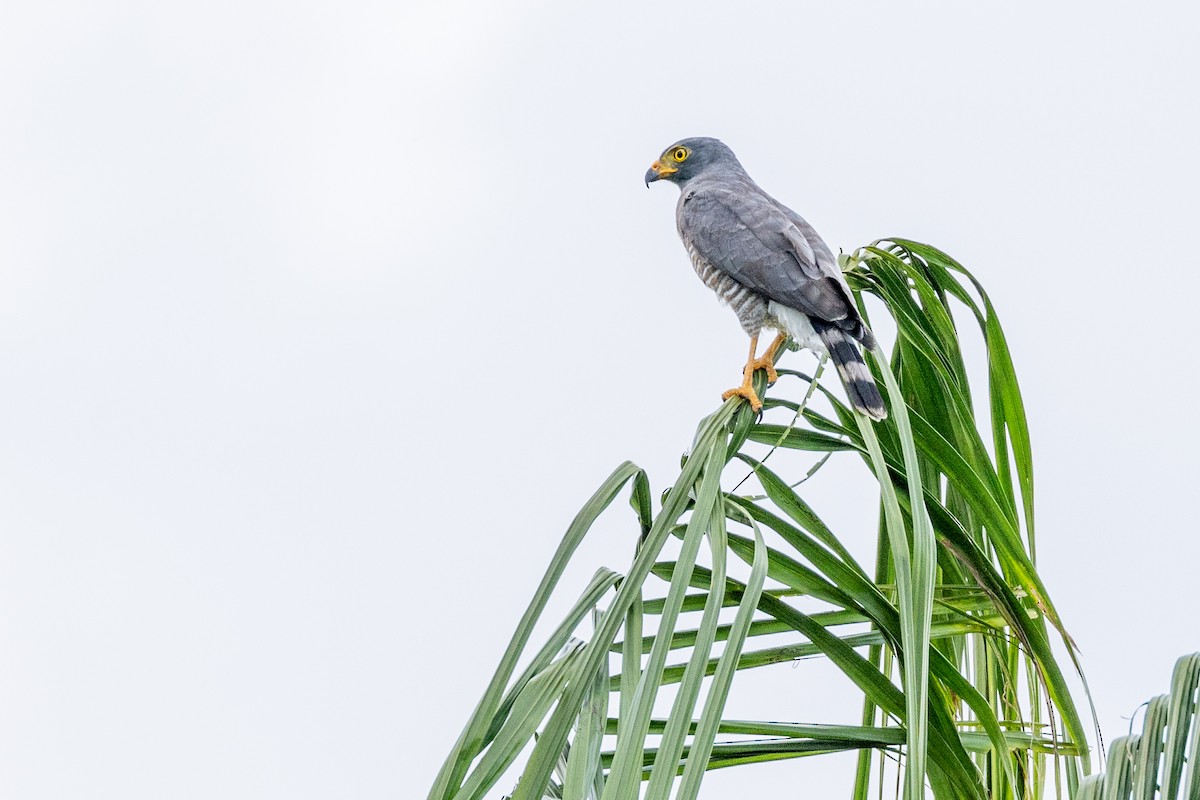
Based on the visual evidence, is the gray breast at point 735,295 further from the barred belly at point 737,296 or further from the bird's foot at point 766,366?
the bird's foot at point 766,366

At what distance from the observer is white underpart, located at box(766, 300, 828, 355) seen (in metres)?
3.89

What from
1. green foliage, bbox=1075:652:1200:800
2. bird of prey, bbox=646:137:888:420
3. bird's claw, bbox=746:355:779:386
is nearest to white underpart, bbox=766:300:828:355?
bird of prey, bbox=646:137:888:420

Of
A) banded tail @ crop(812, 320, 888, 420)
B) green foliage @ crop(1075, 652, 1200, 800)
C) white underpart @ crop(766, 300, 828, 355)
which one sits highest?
white underpart @ crop(766, 300, 828, 355)

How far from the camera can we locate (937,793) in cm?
216

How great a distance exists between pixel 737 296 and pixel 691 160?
1.26 metres

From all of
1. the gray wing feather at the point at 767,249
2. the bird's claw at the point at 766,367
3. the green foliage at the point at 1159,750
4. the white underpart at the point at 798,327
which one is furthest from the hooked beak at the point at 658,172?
the green foliage at the point at 1159,750

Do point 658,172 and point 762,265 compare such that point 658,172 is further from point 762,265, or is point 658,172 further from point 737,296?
point 762,265

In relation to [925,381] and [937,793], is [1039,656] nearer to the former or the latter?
[937,793]

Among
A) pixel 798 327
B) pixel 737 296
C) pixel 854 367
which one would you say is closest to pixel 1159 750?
pixel 854 367

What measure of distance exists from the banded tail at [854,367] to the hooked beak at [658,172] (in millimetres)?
1991

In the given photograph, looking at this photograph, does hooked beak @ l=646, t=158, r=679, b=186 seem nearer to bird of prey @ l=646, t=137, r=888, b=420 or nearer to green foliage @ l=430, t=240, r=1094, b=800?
bird of prey @ l=646, t=137, r=888, b=420

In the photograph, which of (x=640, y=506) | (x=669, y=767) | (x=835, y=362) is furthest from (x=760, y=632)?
(x=835, y=362)

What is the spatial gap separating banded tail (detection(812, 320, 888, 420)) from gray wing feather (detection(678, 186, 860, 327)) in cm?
6

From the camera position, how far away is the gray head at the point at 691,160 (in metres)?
5.50
